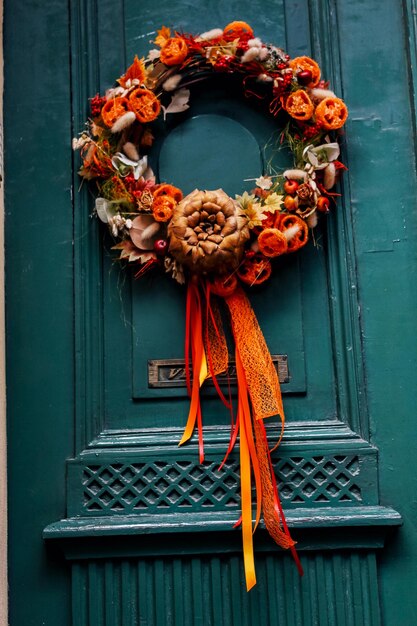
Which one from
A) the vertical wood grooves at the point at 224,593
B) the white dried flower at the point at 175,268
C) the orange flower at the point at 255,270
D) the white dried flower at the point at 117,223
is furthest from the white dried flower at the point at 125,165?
the vertical wood grooves at the point at 224,593

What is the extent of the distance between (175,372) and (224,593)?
20.5 inches

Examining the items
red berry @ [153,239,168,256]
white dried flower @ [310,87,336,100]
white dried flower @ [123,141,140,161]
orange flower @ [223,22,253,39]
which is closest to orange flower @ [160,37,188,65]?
orange flower @ [223,22,253,39]

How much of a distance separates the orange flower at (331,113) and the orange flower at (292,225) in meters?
0.23

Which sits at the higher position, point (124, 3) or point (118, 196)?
A: point (124, 3)

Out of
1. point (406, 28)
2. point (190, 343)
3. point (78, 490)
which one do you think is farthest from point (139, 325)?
point (406, 28)

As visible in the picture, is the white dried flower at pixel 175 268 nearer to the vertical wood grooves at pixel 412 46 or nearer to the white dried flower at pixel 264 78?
the white dried flower at pixel 264 78

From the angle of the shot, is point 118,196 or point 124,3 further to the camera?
point 124,3

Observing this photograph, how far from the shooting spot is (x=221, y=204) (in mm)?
1775

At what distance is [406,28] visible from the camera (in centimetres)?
196

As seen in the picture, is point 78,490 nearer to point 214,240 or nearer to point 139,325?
point 139,325

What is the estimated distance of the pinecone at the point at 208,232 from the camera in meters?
1.76

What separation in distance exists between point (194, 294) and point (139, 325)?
0.16 meters

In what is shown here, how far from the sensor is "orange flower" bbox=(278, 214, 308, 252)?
5.94ft

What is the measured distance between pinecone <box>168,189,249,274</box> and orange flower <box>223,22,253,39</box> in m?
0.40
